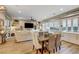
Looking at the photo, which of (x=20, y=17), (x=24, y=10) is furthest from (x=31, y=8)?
(x=20, y=17)

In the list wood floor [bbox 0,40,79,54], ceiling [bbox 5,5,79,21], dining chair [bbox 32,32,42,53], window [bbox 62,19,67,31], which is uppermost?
ceiling [bbox 5,5,79,21]

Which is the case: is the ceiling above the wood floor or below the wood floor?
above

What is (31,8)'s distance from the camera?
3258mm

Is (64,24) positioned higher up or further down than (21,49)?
higher up

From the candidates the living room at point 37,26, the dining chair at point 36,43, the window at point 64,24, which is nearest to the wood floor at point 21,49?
the living room at point 37,26

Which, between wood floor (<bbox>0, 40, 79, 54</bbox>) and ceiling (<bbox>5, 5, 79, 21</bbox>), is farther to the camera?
wood floor (<bbox>0, 40, 79, 54</bbox>)

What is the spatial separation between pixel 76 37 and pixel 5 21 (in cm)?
340

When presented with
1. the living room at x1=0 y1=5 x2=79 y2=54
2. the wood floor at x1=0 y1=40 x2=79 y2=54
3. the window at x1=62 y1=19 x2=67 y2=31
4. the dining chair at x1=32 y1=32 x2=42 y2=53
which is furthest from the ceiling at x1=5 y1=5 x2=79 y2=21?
the wood floor at x1=0 y1=40 x2=79 y2=54

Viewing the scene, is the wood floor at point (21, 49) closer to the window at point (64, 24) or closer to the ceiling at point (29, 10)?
the window at point (64, 24)

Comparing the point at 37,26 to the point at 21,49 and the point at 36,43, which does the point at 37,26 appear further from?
the point at 21,49

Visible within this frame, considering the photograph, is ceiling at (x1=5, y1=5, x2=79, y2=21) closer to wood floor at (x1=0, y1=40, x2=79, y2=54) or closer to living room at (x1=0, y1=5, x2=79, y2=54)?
living room at (x1=0, y1=5, x2=79, y2=54)

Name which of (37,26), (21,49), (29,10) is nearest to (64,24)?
(37,26)

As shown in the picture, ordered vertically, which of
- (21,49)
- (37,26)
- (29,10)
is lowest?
(21,49)
